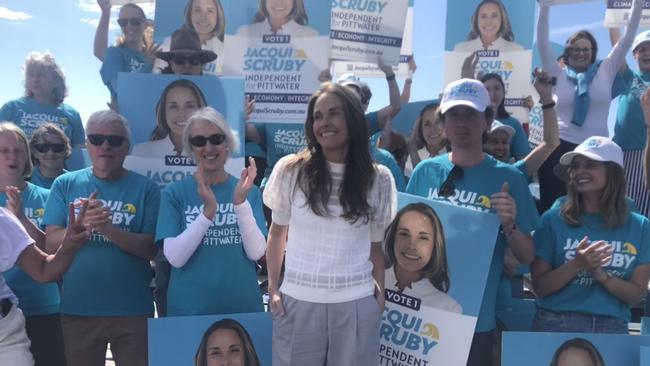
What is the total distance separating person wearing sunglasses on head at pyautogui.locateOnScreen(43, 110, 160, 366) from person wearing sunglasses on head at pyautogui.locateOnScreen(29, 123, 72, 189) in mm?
748

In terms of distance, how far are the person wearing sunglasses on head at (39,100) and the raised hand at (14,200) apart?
80.0 inches

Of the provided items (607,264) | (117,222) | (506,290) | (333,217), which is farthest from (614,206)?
(117,222)

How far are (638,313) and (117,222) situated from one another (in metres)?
4.07

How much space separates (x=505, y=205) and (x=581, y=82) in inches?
102

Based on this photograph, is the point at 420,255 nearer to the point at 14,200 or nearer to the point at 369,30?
the point at 14,200

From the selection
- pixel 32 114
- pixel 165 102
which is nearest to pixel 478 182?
pixel 165 102

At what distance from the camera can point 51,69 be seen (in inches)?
195

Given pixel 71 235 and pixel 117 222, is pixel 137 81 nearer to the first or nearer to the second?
pixel 117 222

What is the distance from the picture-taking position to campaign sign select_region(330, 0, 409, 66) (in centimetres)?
508

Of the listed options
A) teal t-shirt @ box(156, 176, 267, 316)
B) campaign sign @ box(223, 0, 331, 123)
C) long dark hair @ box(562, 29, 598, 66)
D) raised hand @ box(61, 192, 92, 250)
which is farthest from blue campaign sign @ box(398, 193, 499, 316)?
long dark hair @ box(562, 29, 598, 66)

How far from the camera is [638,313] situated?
4719mm

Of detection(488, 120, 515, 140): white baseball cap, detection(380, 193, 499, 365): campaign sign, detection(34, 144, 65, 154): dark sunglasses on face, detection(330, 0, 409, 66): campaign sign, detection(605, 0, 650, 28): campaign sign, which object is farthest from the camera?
detection(605, 0, 650, 28): campaign sign

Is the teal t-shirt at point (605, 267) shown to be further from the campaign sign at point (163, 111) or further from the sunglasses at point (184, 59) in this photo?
the sunglasses at point (184, 59)

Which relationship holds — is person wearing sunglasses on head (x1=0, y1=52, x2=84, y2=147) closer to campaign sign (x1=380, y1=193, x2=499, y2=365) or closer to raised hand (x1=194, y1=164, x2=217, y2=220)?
raised hand (x1=194, y1=164, x2=217, y2=220)
